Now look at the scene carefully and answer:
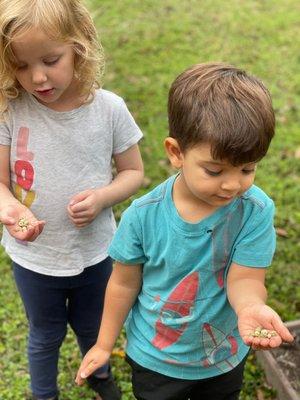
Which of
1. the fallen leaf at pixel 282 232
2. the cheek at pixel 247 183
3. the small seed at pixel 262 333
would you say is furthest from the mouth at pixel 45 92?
the fallen leaf at pixel 282 232

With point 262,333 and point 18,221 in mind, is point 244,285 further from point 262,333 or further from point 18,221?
point 18,221

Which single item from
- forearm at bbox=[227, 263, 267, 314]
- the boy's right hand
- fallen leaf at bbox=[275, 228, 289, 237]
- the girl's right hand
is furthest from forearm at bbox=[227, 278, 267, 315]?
fallen leaf at bbox=[275, 228, 289, 237]

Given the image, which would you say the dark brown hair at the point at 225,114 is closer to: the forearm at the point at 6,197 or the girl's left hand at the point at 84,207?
the girl's left hand at the point at 84,207

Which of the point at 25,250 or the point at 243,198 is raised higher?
the point at 243,198

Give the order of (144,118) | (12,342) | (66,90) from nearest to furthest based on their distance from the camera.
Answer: (66,90), (12,342), (144,118)

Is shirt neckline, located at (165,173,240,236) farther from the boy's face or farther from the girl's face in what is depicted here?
the girl's face

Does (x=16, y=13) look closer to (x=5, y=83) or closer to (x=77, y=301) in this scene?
(x=5, y=83)

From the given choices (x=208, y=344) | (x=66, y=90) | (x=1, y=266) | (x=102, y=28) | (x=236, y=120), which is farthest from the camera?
(x=102, y=28)

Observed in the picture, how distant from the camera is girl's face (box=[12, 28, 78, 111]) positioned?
193 centimetres

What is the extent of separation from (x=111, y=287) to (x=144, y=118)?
11.5ft

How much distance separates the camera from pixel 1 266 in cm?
384

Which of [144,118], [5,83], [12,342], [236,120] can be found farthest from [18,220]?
[144,118]

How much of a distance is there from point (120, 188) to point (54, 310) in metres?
0.58

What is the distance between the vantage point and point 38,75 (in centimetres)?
197
